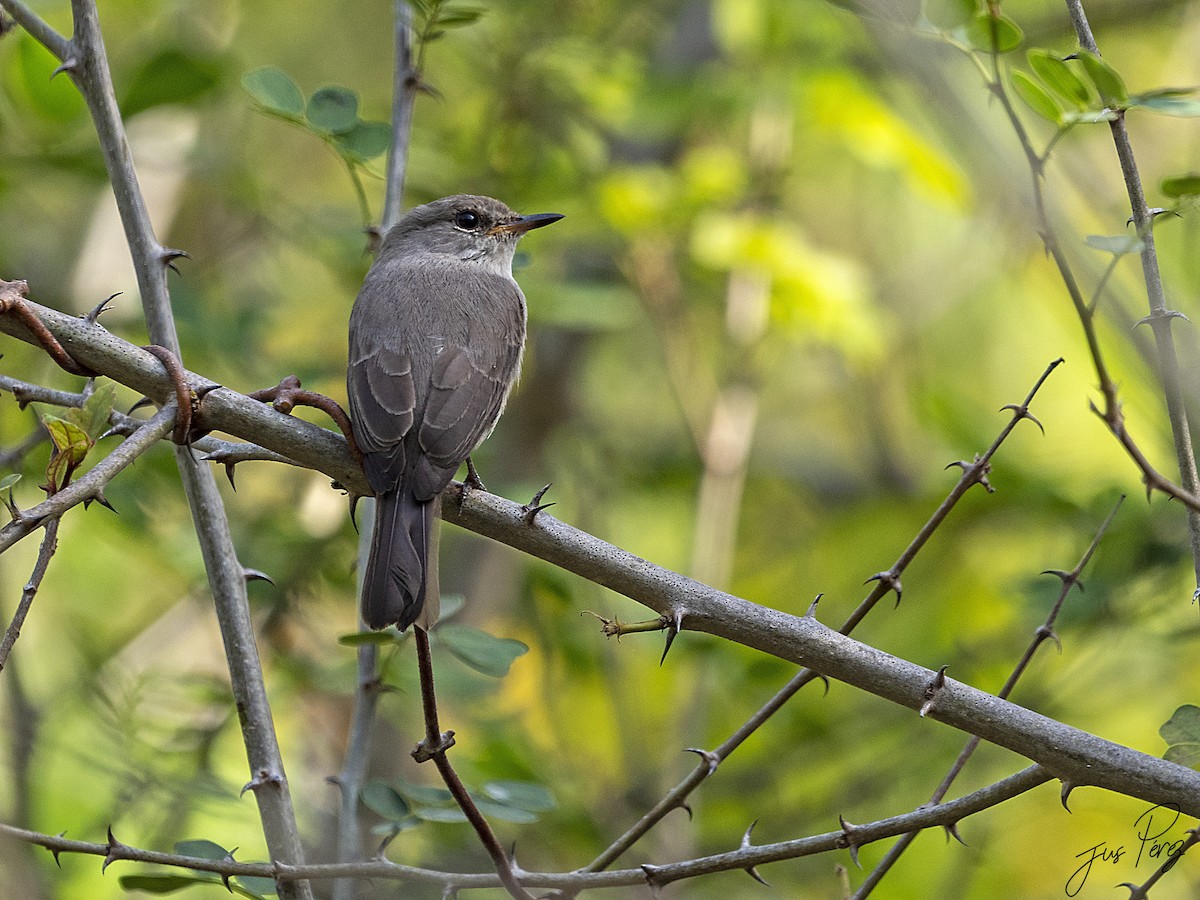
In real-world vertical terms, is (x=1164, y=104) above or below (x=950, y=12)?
below

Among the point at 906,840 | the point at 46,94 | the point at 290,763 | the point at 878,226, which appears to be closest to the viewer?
the point at 906,840

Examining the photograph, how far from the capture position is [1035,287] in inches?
305

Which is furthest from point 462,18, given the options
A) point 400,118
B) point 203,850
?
point 203,850

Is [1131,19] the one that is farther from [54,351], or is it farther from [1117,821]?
[54,351]

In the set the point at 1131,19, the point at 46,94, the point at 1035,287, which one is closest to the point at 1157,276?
the point at 46,94

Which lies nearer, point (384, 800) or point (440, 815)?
point (440, 815)

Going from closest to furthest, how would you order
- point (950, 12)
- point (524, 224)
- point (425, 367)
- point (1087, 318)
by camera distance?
point (1087, 318) < point (950, 12) < point (425, 367) < point (524, 224)

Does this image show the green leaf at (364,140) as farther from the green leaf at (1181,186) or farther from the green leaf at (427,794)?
the green leaf at (1181,186)

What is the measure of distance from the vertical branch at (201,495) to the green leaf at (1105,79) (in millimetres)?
1899

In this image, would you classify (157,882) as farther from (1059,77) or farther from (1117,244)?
(1059,77)

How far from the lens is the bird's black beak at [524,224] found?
471 centimetres

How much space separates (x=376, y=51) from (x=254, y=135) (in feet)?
3.61

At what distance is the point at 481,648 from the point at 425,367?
3.26 ft

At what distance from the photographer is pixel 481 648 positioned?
3.05 metres
